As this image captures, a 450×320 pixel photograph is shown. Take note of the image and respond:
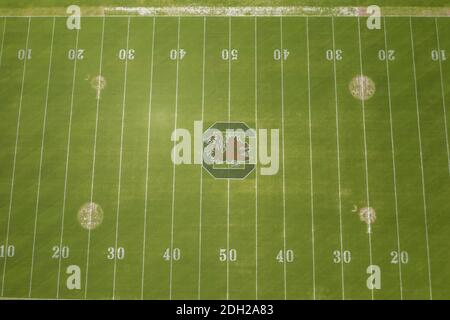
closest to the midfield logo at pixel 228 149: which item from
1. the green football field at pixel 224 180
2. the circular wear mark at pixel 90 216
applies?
the green football field at pixel 224 180

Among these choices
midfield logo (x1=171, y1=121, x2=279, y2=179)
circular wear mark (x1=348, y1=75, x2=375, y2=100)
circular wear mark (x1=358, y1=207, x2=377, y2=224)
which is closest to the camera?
circular wear mark (x1=358, y1=207, x2=377, y2=224)

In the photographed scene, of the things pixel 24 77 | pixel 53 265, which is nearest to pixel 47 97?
pixel 24 77

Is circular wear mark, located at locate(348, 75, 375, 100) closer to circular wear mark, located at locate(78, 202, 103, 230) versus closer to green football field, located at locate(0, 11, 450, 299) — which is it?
green football field, located at locate(0, 11, 450, 299)

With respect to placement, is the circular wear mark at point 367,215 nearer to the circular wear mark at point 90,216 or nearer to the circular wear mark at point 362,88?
the circular wear mark at point 362,88

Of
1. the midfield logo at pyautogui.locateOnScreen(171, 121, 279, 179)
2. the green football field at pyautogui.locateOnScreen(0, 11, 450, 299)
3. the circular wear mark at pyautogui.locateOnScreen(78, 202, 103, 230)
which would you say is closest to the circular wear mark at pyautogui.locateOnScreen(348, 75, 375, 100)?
the green football field at pyautogui.locateOnScreen(0, 11, 450, 299)

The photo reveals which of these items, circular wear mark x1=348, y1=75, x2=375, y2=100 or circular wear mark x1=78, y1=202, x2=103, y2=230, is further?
circular wear mark x1=348, y1=75, x2=375, y2=100

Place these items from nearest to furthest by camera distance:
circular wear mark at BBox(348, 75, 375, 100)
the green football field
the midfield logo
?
the green football field
the midfield logo
circular wear mark at BBox(348, 75, 375, 100)
